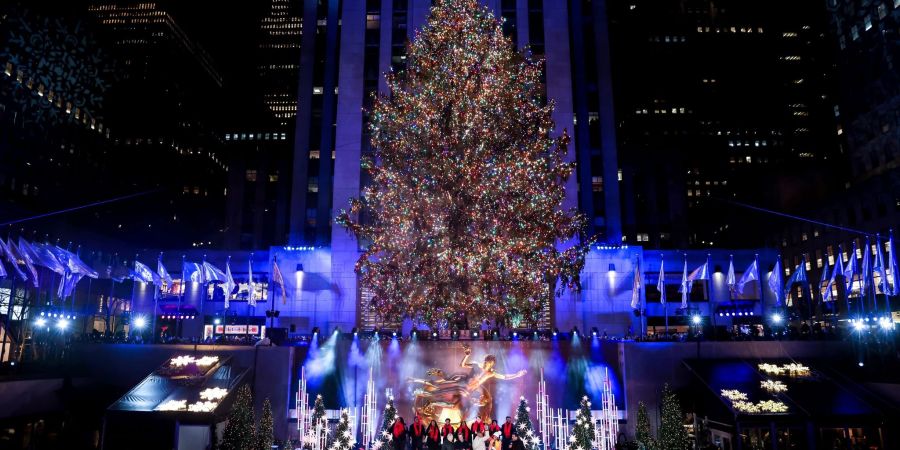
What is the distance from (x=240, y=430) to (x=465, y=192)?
14.6 meters

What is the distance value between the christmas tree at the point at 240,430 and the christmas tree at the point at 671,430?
14617 millimetres

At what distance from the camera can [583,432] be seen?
21.8 metres

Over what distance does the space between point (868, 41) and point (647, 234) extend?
109ft

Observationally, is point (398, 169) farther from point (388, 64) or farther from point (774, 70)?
point (774, 70)

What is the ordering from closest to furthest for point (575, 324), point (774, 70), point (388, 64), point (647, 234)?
point (575, 324) → point (388, 64) → point (647, 234) → point (774, 70)

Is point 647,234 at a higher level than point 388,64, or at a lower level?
lower

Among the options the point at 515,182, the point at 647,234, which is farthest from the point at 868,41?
the point at 515,182

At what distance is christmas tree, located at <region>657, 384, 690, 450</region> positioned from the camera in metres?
21.0

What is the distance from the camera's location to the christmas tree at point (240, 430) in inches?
879

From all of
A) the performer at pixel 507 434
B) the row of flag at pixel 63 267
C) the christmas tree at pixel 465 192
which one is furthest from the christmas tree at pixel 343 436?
the row of flag at pixel 63 267

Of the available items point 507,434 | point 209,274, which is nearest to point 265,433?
point 507,434

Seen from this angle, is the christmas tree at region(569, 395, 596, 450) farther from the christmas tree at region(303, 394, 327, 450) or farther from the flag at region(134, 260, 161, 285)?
the flag at region(134, 260, 161, 285)

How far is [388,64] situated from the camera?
1838 inches

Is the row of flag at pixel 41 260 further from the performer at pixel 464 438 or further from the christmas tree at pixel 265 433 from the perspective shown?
the performer at pixel 464 438
